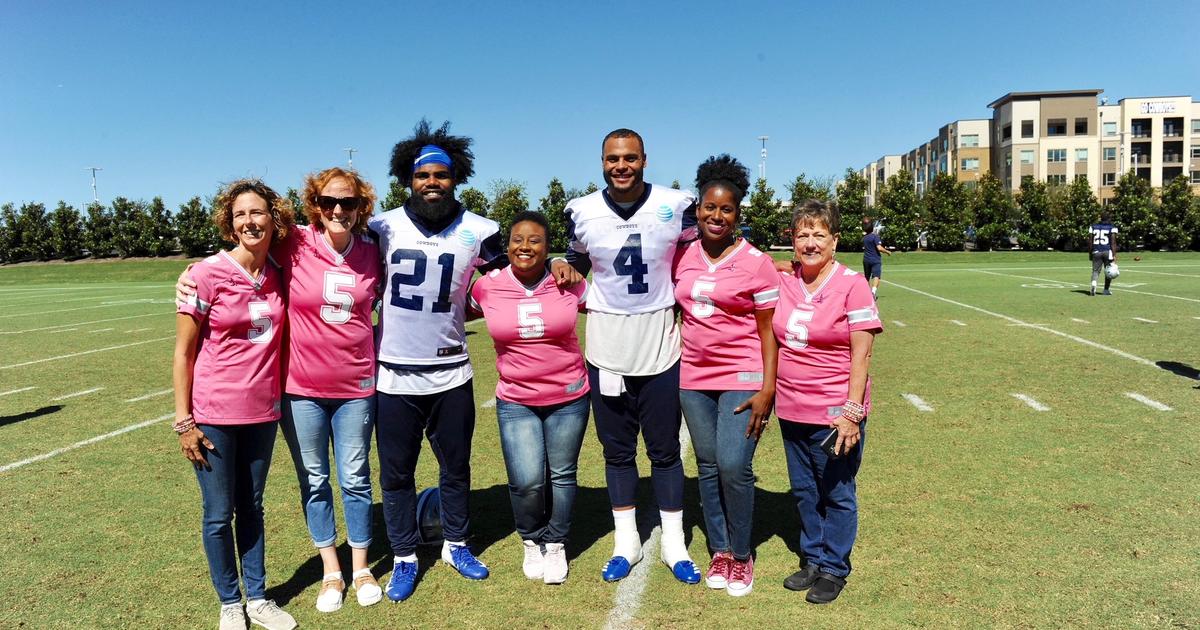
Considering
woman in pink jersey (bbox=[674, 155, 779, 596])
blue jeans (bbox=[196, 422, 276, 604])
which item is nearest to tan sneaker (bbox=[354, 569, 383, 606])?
blue jeans (bbox=[196, 422, 276, 604])

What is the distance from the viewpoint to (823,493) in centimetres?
365

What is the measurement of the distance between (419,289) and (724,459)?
5.40 feet

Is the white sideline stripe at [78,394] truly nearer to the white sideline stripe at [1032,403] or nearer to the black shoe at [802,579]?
the black shoe at [802,579]

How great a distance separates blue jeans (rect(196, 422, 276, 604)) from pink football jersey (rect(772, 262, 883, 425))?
2.36 meters

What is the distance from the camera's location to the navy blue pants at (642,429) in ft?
12.2

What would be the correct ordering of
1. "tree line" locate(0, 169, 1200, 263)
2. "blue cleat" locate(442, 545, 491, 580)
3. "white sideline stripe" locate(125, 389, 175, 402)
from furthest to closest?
"tree line" locate(0, 169, 1200, 263) → "white sideline stripe" locate(125, 389, 175, 402) → "blue cleat" locate(442, 545, 491, 580)

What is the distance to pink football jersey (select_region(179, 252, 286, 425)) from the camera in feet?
10.5

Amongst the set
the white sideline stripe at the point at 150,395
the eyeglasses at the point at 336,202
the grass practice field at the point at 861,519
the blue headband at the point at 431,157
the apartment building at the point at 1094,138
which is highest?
the apartment building at the point at 1094,138

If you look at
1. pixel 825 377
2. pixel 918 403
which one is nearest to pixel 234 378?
pixel 825 377

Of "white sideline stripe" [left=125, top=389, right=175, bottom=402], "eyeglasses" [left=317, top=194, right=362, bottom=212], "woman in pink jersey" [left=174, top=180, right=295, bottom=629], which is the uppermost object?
"eyeglasses" [left=317, top=194, right=362, bottom=212]

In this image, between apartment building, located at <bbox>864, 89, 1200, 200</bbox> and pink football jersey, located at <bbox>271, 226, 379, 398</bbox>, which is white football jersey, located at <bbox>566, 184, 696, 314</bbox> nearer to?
pink football jersey, located at <bbox>271, 226, 379, 398</bbox>

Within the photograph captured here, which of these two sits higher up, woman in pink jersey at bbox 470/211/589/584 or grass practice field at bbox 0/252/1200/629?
woman in pink jersey at bbox 470/211/589/584

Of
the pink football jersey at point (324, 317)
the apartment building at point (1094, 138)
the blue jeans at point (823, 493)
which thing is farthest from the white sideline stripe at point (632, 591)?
the apartment building at point (1094, 138)

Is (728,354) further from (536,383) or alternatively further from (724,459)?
(536,383)
